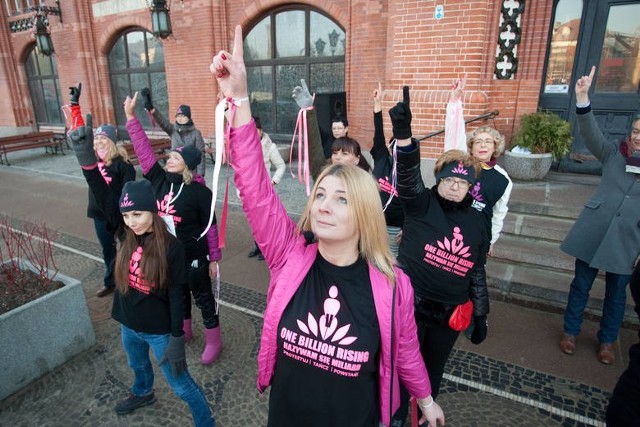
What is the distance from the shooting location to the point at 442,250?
2.48 m

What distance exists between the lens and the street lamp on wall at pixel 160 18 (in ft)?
34.1

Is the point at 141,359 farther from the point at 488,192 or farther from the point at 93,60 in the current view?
the point at 93,60

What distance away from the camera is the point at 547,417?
9.45 feet

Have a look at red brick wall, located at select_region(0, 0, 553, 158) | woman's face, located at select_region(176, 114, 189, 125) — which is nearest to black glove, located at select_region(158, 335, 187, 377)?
woman's face, located at select_region(176, 114, 189, 125)

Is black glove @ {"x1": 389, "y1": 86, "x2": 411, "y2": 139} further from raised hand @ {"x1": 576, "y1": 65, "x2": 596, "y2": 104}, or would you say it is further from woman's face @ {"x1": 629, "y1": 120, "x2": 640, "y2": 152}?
woman's face @ {"x1": 629, "y1": 120, "x2": 640, "y2": 152}

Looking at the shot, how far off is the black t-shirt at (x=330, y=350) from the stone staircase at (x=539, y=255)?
343 cm

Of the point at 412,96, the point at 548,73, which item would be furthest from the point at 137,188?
the point at 548,73

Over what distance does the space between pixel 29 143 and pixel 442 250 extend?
16006 millimetres

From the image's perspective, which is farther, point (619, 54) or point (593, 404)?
point (619, 54)

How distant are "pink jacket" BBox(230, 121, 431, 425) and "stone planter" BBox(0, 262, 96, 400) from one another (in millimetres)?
2548

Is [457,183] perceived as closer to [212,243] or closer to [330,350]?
[330,350]

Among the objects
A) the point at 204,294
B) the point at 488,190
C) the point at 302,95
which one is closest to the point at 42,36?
the point at 204,294

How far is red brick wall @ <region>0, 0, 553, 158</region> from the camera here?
6.16 metres

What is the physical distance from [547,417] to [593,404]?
1.42 feet
